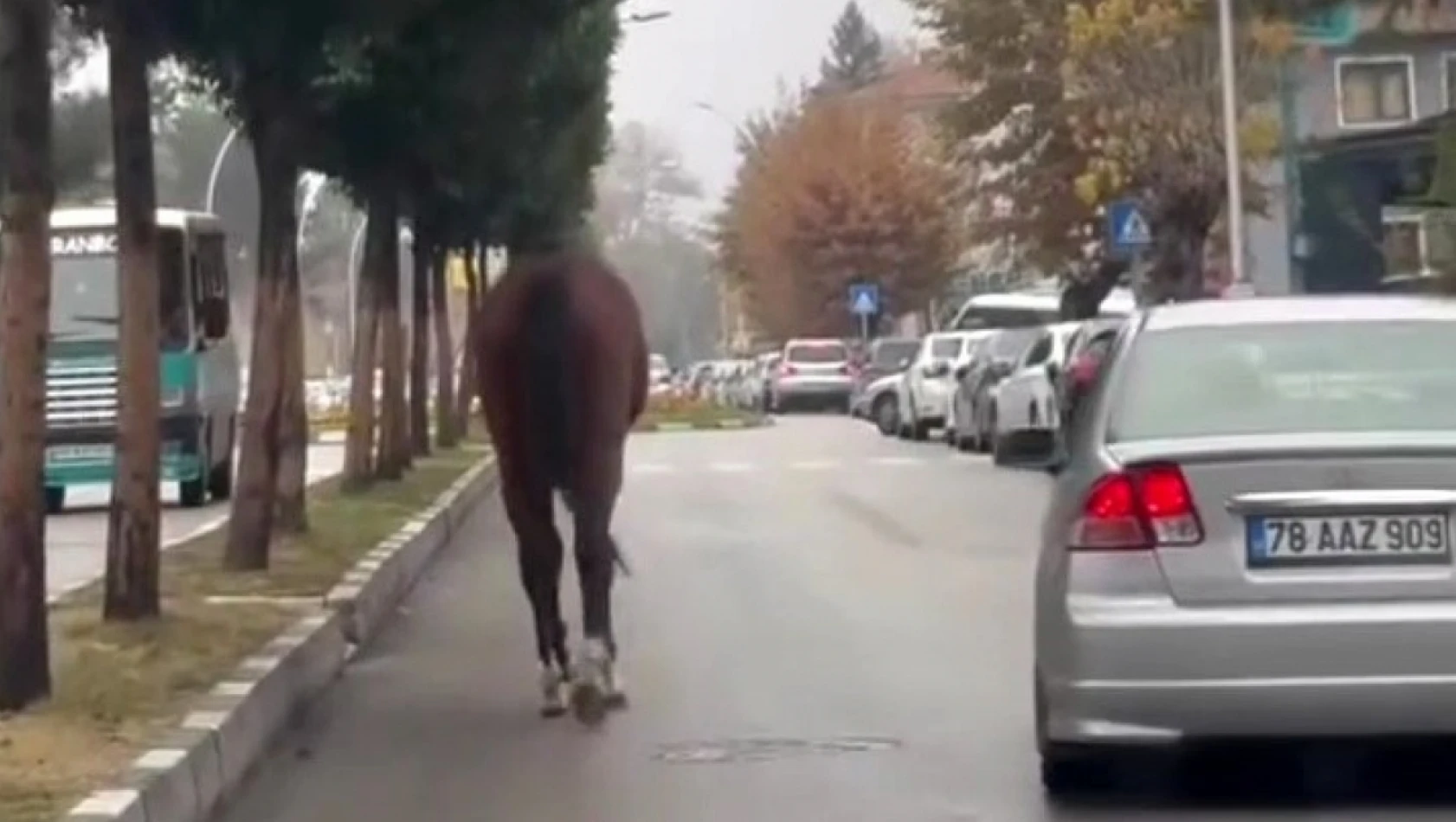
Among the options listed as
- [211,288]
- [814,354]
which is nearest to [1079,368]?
[211,288]

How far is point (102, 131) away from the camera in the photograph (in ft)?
175

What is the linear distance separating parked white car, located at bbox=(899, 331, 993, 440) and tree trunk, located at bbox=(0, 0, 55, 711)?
36979 millimetres

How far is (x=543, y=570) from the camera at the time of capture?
14.4 m

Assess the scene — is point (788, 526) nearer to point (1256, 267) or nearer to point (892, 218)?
point (1256, 267)

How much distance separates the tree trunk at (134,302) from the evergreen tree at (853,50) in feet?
424

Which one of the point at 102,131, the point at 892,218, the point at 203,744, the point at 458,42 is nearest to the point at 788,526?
the point at 458,42

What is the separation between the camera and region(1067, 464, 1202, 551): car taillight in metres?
10.4

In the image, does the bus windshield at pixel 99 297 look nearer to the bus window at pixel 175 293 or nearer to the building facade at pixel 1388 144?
the bus window at pixel 175 293

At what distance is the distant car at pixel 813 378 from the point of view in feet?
250

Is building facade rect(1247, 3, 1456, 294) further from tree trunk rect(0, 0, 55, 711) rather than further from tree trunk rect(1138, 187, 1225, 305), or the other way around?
tree trunk rect(1138, 187, 1225, 305)

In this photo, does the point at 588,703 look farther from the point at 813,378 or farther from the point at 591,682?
the point at 813,378

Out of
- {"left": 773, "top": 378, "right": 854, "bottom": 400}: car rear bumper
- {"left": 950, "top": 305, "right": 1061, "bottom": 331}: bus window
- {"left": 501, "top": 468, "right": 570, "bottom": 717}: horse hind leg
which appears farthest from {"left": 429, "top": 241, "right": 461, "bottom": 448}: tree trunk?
{"left": 501, "top": 468, "right": 570, "bottom": 717}: horse hind leg

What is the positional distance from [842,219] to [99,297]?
60074 mm

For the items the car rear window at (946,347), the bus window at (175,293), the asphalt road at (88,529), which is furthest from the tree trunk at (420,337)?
the car rear window at (946,347)
